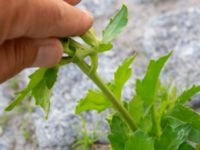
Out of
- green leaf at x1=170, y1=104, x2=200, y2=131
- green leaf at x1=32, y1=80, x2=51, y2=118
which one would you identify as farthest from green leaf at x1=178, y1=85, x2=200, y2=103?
green leaf at x1=32, y1=80, x2=51, y2=118

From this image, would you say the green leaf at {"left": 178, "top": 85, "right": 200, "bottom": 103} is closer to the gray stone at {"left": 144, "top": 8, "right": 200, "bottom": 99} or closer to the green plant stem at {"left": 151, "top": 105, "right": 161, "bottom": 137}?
the green plant stem at {"left": 151, "top": 105, "right": 161, "bottom": 137}

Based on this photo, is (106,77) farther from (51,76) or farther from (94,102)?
(51,76)

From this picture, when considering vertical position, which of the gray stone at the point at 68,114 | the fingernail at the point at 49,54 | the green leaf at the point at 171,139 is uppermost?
the fingernail at the point at 49,54

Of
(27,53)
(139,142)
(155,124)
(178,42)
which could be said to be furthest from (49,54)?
(178,42)

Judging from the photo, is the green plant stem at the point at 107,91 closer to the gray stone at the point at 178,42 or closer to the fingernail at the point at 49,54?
the fingernail at the point at 49,54

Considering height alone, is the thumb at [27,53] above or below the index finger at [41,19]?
below

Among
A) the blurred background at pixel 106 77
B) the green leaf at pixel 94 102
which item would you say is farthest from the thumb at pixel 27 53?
the blurred background at pixel 106 77
